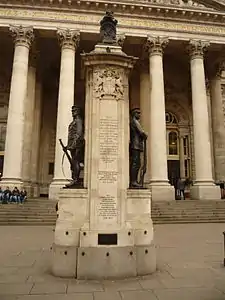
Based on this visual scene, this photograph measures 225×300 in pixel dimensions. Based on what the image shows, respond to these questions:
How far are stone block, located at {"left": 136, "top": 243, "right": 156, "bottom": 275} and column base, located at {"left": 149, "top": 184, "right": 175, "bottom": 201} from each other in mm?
16172

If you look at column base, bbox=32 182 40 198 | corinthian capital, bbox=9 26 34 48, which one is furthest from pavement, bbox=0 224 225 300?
corinthian capital, bbox=9 26 34 48

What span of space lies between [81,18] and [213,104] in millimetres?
16089

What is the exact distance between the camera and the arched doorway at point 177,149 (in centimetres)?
3200

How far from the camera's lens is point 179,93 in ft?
112

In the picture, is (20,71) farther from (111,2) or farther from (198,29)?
(198,29)

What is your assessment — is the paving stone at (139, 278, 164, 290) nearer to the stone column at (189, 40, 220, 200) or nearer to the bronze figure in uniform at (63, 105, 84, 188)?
the bronze figure in uniform at (63, 105, 84, 188)

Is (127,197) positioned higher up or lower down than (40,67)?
lower down

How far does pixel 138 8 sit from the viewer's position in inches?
982

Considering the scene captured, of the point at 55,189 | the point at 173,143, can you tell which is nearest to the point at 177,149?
the point at 173,143

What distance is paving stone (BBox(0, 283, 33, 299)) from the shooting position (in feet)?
16.5

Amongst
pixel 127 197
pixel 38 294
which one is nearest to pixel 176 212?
pixel 127 197

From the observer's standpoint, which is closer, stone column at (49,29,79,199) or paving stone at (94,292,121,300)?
paving stone at (94,292,121,300)

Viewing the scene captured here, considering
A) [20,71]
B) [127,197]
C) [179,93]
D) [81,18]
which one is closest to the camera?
[127,197]

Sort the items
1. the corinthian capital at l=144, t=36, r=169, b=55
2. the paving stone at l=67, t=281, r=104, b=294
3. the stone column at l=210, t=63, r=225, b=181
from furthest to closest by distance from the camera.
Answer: the stone column at l=210, t=63, r=225, b=181 → the corinthian capital at l=144, t=36, r=169, b=55 → the paving stone at l=67, t=281, r=104, b=294
